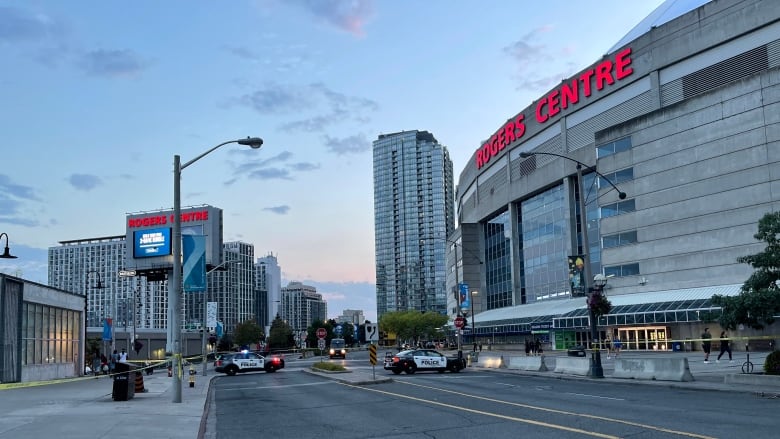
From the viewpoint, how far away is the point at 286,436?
44.9 feet

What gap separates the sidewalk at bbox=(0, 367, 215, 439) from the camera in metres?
13.5

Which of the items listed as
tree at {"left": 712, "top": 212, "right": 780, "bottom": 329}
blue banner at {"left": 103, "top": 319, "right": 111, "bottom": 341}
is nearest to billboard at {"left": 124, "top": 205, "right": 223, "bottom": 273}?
blue banner at {"left": 103, "top": 319, "right": 111, "bottom": 341}

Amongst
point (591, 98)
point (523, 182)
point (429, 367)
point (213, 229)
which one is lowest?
point (429, 367)

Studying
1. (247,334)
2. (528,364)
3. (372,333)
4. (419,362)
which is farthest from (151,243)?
(247,334)

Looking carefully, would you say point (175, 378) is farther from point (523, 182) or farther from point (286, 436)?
Answer: point (523, 182)

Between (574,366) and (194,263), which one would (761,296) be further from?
(194,263)

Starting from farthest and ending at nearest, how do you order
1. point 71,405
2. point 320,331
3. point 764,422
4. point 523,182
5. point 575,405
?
1. point 523,182
2. point 320,331
3. point 71,405
4. point 575,405
5. point 764,422

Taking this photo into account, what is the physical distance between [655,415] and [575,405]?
289 cm

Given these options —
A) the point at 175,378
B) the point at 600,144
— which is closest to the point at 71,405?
the point at 175,378

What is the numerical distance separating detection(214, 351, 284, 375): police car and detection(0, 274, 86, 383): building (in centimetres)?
969

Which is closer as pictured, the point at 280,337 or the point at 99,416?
the point at 99,416

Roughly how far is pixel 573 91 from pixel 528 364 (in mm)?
44226

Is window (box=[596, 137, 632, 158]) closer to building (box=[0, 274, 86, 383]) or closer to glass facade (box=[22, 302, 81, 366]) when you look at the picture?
building (box=[0, 274, 86, 383])

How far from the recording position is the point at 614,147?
68438mm
